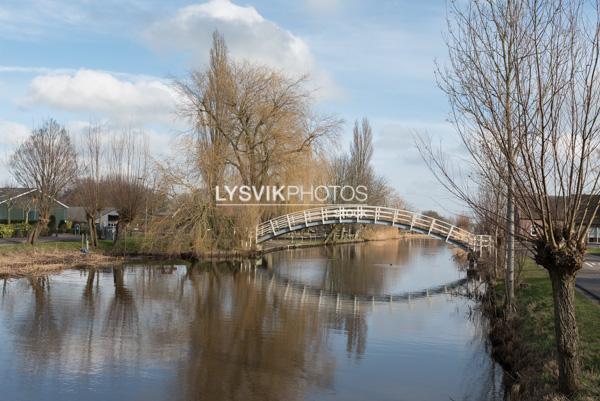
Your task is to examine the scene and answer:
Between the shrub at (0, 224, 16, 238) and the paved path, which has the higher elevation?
the shrub at (0, 224, 16, 238)

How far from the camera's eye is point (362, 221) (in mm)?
29828

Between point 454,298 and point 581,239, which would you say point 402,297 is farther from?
point 581,239

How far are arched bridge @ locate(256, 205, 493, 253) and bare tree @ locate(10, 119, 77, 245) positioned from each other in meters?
9.99

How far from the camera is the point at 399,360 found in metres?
10.4

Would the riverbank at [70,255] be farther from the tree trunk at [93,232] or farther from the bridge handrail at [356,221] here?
the bridge handrail at [356,221]

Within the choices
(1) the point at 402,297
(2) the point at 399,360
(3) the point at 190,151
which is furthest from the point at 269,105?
(2) the point at 399,360

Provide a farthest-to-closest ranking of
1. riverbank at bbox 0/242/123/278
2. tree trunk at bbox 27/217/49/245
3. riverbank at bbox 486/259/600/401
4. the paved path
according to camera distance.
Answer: tree trunk at bbox 27/217/49/245
riverbank at bbox 0/242/123/278
the paved path
riverbank at bbox 486/259/600/401

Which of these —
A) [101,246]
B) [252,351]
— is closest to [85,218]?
[101,246]

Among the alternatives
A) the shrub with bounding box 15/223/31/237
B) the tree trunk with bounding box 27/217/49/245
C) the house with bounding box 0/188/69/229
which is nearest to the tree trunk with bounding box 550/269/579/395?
the tree trunk with bounding box 27/217/49/245

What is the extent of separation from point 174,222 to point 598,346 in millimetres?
21455

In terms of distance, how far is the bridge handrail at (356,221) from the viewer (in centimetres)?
2863

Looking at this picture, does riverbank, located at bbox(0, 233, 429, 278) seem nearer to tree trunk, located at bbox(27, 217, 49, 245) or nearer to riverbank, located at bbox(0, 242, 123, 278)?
riverbank, located at bbox(0, 242, 123, 278)

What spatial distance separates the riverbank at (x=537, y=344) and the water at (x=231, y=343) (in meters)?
0.47

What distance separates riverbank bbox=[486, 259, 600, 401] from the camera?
22.9 ft
